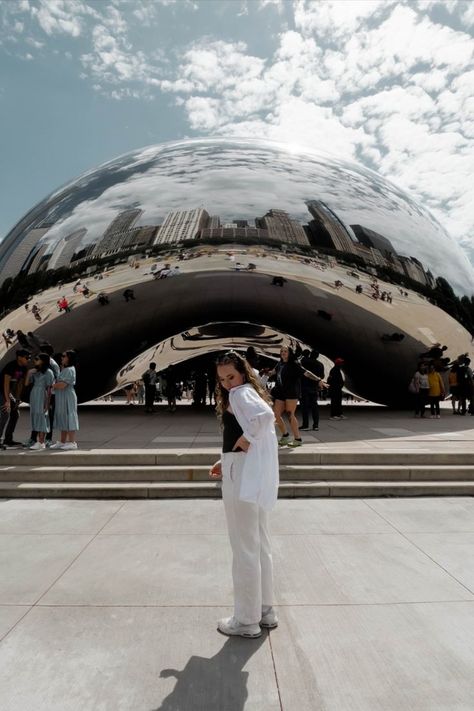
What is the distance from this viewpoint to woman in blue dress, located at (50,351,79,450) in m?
6.62

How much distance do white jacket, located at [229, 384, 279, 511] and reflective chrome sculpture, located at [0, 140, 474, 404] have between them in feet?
24.2

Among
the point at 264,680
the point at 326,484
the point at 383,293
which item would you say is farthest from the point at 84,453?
the point at 383,293

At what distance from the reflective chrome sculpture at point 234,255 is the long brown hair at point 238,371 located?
7.13 meters

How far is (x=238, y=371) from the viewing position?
271 cm

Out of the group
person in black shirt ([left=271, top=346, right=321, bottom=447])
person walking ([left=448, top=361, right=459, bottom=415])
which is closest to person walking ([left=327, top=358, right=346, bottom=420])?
person walking ([left=448, top=361, right=459, bottom=415])

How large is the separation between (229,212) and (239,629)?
8.12 metres

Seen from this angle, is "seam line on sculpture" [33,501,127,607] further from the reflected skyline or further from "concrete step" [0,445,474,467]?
the reflected skyline

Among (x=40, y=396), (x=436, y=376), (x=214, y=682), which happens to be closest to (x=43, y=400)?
(x=40, y=396)

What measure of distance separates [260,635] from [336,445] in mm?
4313

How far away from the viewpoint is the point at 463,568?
3.35m

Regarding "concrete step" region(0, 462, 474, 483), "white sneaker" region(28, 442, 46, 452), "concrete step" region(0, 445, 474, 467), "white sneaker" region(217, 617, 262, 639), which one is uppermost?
"white sneaker" region(28, 442, 46, 452)

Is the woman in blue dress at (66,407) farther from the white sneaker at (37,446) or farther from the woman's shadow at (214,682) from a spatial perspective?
the woman's shadow at (214,682)

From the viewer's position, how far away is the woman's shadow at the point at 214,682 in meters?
2.00

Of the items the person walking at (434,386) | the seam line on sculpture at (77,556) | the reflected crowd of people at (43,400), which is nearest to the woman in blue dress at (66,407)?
the reflected crowd of people at (43,400)
